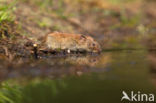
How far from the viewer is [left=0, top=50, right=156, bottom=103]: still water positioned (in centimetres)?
358

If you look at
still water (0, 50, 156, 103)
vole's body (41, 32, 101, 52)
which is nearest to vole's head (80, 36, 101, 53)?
vole's body (41, 32, 101, 52)

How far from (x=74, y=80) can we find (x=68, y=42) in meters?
1.31

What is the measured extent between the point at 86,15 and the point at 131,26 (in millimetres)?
1353

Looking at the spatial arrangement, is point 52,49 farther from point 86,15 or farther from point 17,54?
point 86,15

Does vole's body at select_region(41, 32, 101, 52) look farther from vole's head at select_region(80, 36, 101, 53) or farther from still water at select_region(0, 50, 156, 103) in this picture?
still water at select_region(0, 50, 156, 103)

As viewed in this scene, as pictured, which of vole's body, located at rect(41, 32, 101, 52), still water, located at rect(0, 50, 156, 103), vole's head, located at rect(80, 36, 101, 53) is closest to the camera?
still water, located at rect(0, 50, 156, 103)

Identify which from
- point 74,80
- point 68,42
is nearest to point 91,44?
point 68,42

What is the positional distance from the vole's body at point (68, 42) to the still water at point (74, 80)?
0.21 m

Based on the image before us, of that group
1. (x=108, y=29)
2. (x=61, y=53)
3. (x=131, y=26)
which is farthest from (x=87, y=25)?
(x=61, y=53)

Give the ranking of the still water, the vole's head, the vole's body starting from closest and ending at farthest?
the still water → the vole's body → the vole's head

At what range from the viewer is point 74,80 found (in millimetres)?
4113

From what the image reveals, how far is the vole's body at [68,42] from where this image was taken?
5.29 metres

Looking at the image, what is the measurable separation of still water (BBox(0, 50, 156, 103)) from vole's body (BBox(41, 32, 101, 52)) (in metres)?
0.21

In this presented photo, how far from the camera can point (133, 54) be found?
20.1ft
